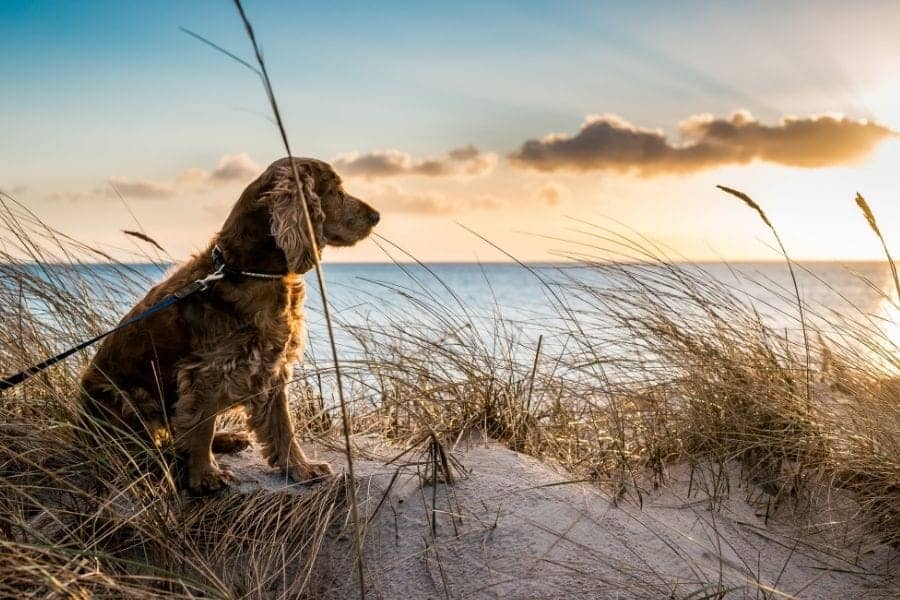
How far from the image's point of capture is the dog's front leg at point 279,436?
3.16 metres

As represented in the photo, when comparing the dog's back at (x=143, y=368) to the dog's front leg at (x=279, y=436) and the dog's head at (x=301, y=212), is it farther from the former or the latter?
the dog's head at (x=301, y=212)

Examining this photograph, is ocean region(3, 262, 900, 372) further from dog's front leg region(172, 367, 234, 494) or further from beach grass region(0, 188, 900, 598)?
dog's front leg region(172, 367, 234, 494)

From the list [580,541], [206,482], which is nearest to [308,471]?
[206,482]

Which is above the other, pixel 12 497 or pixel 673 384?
pixel 673 384

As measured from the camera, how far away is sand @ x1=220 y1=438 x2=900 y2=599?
2.35 meters

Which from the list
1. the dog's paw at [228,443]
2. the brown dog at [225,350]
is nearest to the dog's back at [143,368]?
the brown dog at [225,350]

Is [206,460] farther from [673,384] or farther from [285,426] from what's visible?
[673,384]

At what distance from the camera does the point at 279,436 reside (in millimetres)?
3221

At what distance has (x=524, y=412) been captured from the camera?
358 cm

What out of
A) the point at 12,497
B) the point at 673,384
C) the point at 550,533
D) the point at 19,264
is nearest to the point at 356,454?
the point at 550,533

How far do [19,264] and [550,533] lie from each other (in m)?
3.34

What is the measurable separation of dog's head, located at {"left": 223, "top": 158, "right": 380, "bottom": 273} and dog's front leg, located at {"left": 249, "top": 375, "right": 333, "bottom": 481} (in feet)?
1.99

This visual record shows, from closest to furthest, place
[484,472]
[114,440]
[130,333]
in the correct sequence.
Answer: [114,440], [484,472], [130,333]

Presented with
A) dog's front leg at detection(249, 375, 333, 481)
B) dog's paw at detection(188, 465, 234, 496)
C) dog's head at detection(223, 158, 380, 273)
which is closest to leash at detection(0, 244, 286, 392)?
dog's head at detection(223, 158, 380, 273)
